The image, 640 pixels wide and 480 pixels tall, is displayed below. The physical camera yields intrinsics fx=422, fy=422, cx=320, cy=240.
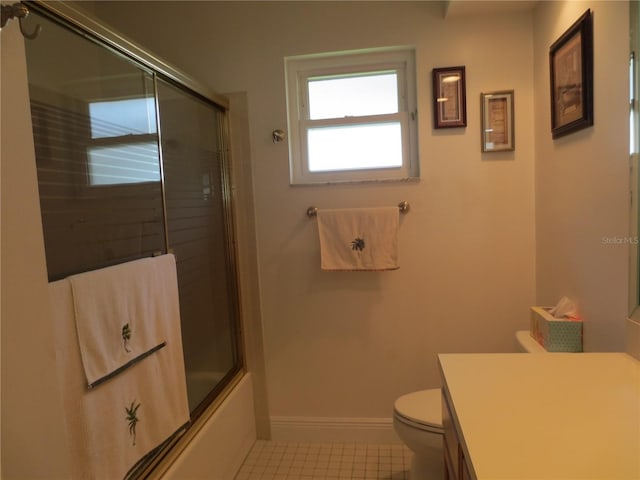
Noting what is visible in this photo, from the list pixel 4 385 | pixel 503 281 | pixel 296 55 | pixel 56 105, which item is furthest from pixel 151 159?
pixel 503 281

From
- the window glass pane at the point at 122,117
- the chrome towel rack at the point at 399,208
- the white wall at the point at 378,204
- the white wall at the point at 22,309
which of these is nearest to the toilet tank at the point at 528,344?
the white wall at the point at 378,204

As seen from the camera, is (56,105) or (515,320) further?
(515,320)

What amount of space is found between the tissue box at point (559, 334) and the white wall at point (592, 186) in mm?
31

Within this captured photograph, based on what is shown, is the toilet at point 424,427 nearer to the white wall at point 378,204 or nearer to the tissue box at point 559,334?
the tissue box at point 559,334

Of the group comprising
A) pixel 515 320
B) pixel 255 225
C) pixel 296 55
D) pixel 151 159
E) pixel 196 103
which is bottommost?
pixel 515 320

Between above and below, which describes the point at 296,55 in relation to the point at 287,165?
above

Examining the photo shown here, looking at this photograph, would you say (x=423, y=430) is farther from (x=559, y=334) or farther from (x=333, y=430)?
(x=333, y=430)

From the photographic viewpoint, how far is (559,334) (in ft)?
5.01

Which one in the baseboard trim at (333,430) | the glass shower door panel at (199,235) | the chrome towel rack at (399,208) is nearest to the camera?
the glass shower door panel at (199,235)

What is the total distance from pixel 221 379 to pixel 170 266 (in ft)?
2.58

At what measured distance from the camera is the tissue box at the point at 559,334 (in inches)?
59.1

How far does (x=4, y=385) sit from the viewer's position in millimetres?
726

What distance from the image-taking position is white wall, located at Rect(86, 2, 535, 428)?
6.49 feet

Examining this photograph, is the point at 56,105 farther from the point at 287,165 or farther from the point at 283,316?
the point at 283,316
